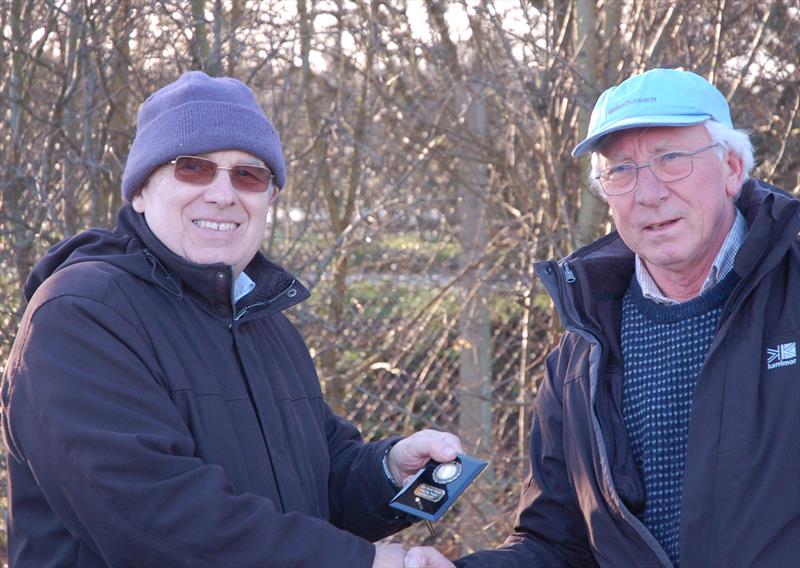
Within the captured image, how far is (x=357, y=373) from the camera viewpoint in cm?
601

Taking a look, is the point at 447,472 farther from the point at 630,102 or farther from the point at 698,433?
the point at 630,102

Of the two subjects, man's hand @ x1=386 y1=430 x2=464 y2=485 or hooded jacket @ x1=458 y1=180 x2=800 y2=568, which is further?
man's hand @ x1=386 y1=430 x2=464 y2=485

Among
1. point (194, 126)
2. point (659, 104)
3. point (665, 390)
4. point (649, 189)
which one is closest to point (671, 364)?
point (665, 390)

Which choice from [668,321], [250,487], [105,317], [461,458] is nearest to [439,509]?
[461,458]

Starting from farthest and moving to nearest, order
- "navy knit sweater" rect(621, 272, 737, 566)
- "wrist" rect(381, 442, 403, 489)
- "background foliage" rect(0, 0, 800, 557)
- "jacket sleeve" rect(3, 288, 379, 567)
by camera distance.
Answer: "background foliage" rect(0, 0, 800, 557) < "wrist" rect(381, 442, 403, 489) < "navy knit sweater" rect(621, 272, 737, 566) < "jacket sleeve" rect(3, 288, 379, 567)

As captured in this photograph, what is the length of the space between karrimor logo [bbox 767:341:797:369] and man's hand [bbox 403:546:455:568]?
102 centimetres

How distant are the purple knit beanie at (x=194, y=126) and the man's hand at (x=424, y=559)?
1.14 meters

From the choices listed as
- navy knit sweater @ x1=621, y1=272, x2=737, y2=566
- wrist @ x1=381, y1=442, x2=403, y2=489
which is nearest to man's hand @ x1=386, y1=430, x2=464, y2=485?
wrist @ x1=381, y1=442, x2=403, y2=489

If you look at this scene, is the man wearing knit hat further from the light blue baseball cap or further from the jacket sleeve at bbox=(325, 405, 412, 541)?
the light blue baseball cap

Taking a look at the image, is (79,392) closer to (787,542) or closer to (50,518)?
(50,518)

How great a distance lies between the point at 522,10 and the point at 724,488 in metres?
3.15

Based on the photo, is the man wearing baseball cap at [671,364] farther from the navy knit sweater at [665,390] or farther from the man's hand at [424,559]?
the man's hand at [424,559]

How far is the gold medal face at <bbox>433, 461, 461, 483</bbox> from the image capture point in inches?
115

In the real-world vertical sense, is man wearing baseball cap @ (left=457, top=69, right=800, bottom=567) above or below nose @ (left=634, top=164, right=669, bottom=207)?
below
